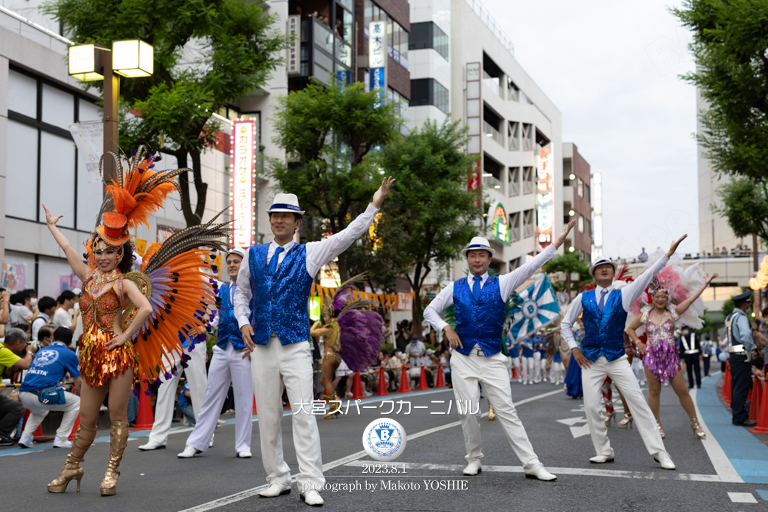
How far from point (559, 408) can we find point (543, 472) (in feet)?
27.0

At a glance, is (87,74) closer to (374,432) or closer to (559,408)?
(374,432)

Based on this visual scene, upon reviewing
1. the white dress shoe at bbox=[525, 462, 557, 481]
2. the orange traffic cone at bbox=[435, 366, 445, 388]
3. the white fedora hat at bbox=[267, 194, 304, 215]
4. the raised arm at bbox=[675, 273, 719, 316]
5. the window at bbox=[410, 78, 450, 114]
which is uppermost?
the window at bbox=[410, 78, 450, 114]

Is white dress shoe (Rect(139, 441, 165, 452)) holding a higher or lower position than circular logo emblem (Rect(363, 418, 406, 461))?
lower

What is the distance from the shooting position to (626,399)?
7902 millimetres

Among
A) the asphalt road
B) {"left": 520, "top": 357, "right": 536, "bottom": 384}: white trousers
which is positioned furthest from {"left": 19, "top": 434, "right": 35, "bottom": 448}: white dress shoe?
{"left": 520, "top": 357, "right": 536, "bottom": 384}: white trousers

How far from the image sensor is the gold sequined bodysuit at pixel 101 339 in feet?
20.6

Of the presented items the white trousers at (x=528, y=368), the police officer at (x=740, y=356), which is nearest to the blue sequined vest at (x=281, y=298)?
the police officer at (x=740, y=356)

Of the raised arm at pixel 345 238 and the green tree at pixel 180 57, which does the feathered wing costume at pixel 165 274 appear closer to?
the raised arm at pixel 345 238

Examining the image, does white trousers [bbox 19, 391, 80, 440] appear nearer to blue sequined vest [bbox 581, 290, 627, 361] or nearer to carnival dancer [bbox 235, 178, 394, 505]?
carnival dancer [bbox 235, 178, 394, 505]

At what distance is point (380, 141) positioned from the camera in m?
25.8

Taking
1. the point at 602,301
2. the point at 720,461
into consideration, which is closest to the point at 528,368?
the point at 720,461

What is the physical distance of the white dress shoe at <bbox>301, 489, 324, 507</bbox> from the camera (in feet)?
18.2

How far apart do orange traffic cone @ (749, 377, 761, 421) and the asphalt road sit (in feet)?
8.09

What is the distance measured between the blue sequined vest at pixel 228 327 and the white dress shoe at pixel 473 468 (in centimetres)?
259
